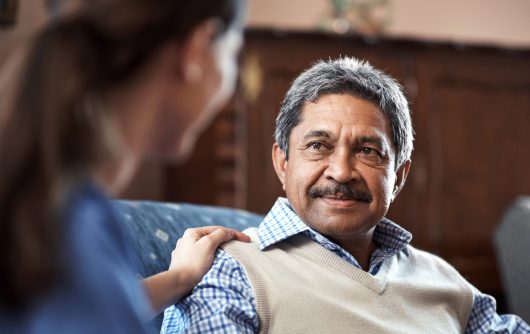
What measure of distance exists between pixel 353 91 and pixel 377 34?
2195 mm

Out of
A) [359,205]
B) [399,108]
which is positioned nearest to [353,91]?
[399,108]

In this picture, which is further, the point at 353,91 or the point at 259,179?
the point at 259,179

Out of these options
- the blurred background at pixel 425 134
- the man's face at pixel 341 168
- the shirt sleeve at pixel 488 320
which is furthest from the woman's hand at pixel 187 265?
the blurred background at pixel 425 134

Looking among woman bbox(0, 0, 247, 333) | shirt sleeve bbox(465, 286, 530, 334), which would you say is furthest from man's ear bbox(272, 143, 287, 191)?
woman bbox(0, 0, 247, 333)

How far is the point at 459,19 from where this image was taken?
14.8 feet

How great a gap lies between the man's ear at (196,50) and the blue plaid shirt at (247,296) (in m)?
0.53

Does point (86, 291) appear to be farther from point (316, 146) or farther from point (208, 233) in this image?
point (316, 146)

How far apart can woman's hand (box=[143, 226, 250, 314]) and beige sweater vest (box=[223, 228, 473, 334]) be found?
0.03 metres

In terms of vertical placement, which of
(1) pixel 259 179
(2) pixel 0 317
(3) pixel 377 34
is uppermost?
(3) pixel 377 34

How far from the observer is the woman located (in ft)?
2.19

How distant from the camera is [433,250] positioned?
356 centimetres

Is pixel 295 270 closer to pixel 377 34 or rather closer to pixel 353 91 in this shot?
pixel 353 91

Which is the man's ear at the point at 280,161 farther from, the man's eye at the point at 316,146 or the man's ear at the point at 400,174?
the man's ear at the point at 400,174

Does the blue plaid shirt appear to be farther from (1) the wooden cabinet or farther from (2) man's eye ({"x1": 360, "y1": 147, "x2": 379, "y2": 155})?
(1) the wooden cabinet
